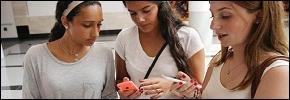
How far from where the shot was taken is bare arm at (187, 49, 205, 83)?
111 centimetres

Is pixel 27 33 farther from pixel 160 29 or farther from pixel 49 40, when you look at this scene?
pixel 160 29

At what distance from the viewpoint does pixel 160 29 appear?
3.65ft

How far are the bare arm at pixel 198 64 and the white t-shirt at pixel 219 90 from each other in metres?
0.10

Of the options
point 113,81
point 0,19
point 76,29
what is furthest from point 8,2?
point 113,81

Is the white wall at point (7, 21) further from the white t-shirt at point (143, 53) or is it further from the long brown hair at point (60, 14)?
the white t-shirt at point (143, 53)

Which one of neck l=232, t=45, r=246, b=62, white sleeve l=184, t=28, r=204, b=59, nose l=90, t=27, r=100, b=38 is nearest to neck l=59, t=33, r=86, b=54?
nose l=90, t=27, r=100, b=38

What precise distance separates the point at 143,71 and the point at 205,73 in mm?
239

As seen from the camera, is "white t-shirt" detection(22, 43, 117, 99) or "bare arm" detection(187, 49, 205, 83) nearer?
"white t-shirt" detection(22, 43, 117, 99)

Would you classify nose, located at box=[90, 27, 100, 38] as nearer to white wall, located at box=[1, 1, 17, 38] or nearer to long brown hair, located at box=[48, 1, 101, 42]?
long brown hair, located at box=[48, 1, 101, 42]

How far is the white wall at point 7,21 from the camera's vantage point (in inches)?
27.0

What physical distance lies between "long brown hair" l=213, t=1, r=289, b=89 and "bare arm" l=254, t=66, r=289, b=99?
0.06 m

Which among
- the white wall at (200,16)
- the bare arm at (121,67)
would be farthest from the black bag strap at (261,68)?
the bare arm at (121,67)

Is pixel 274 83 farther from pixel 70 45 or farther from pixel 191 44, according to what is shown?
pixel 70 45

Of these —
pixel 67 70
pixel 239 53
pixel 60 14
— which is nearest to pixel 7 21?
pixel 60 14
